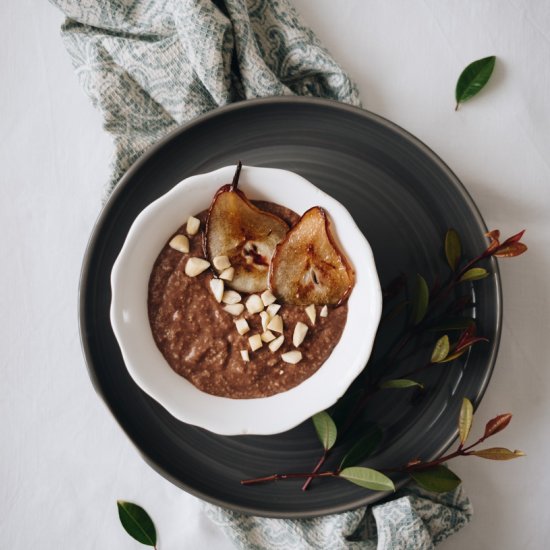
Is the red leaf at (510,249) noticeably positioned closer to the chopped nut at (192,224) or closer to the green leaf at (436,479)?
the green leaf at (436,479)

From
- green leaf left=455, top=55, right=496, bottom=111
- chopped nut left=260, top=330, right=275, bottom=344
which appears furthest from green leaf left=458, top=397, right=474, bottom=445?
green leaf left=455, top=55, right=496, bottom=111

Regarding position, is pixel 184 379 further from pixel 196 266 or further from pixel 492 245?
pixel 492 245

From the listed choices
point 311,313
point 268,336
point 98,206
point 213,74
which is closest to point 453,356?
point 311,313

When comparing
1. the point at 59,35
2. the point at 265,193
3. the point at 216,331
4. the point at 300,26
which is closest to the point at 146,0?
the point at 59,35

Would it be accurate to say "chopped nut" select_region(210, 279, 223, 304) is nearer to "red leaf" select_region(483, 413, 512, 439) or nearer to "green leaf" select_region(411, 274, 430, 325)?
"green leaf" select_region(411, 274, 430, 325)

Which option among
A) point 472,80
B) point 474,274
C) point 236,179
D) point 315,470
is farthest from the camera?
point 472,80
